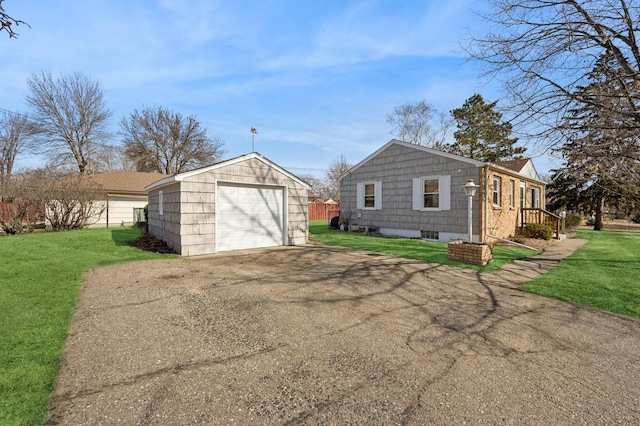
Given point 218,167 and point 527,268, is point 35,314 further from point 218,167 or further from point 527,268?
point 527,268

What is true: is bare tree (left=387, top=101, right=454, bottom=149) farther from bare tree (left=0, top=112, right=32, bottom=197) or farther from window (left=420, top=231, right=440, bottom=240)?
bare tree (left=0, top=112, right=32, bottom=197)

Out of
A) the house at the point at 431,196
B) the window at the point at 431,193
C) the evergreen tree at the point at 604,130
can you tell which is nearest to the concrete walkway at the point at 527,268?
the house at the point at 431,196

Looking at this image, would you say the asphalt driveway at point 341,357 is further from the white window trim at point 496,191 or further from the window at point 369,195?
the window at point 369,195

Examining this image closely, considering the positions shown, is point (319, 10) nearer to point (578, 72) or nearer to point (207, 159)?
point (578, 72)

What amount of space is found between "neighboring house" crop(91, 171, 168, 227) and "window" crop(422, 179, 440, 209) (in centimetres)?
1509

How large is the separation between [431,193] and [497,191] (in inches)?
98.6

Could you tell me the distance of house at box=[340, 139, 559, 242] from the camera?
36.4 feet

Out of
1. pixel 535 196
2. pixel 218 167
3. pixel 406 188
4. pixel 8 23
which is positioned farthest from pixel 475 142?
pixel 8 23

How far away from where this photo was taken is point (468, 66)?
6961mm

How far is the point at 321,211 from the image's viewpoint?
2864 centimetres

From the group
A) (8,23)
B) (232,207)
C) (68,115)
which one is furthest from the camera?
(68,115)

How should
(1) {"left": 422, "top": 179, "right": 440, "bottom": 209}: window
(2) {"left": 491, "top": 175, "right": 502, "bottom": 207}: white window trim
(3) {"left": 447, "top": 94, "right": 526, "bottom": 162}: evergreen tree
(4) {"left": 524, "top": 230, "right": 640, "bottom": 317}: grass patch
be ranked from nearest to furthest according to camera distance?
(4) {"left": 524, "top": 230, "right": 640, "bottom": 317}: grass patch, (2) {"left": 491, "top": 175, "right": 502, "bottom": 207}: white window trim, (1) {"left": 422, "top": 179, "right": 440, "bottom": 209}: window, (3) {"left": 447, "top": 94, "right": 526, "bottom": 162}: evergreen tree

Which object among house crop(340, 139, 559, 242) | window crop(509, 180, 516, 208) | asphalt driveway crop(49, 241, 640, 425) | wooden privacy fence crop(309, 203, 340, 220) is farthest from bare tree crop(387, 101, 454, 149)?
asphalt driveway crop(49, 241, 640, 425)

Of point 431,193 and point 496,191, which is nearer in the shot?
point 496,191
